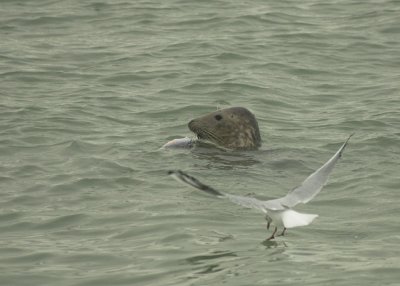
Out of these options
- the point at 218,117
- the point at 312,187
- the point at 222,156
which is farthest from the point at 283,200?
the point at 218,117

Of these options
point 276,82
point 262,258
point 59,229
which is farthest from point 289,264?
point 276,82

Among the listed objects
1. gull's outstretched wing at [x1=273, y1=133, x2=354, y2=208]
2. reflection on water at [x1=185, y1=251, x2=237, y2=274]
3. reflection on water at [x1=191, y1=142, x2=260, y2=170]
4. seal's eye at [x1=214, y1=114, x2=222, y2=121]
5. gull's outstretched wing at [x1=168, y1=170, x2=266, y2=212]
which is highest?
gull's outstretched wing at [x1=168, y1=170, x2=266, y2=212]

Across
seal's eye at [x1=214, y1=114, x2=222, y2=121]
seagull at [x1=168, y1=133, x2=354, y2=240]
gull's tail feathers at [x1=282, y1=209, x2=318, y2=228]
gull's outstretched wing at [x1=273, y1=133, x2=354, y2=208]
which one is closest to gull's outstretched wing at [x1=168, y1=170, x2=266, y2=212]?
seagull at [x1=168, y1=133, x2=354, y2=240]

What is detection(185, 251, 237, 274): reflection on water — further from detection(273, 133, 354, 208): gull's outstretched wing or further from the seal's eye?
the seal's eye

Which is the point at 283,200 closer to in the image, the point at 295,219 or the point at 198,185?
the point at 295,219

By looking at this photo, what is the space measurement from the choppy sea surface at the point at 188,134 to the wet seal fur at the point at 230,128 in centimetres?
26

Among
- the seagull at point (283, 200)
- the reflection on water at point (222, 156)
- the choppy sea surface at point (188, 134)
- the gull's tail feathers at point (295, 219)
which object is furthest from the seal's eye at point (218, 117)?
the gull's tail feathers at point (295, 219)

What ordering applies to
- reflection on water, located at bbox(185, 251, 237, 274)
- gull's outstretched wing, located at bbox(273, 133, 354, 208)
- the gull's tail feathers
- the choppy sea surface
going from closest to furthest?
the gull's tail feathers
gull's outstretched wing, located at bbox(273, 133, 354, 208)
reflection on water, located at bbox(185, 251, 237, 274)
the choppy sea surface

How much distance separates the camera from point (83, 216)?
838 centimetres

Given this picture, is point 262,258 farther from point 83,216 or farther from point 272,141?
point 272,141

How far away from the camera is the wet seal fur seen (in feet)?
36.8

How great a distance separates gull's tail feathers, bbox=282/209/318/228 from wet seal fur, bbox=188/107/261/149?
5.32 meters

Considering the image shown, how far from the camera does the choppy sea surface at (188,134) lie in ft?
23.2

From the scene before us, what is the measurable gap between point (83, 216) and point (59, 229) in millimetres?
372
